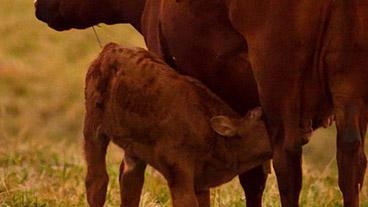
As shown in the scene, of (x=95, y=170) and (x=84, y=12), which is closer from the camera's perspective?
(x=95, y=170)

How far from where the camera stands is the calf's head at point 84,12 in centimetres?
457

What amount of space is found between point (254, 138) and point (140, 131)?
1.17 feet

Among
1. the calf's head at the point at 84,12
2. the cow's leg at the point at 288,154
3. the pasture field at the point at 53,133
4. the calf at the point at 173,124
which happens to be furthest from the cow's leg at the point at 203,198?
the pasture field at the point at 53,133

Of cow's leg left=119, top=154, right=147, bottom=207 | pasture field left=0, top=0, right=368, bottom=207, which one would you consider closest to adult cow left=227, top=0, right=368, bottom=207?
cow's leg left=119, top=154, right=147, bottom=207

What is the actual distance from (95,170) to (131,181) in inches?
5.5

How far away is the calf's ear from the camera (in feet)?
12.1

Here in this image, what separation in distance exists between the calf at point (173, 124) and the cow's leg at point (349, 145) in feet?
1.36

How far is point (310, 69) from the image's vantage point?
3.27 meters

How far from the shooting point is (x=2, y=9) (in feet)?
41.9

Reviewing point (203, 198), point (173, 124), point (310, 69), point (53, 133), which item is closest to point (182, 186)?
point (173, 124)

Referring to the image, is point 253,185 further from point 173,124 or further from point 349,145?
point 349,145

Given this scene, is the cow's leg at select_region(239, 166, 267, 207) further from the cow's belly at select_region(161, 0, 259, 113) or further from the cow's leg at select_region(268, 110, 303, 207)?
the cow's leg at select_region(268, 110, 303, 207)

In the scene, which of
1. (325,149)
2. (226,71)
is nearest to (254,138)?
(226,71)

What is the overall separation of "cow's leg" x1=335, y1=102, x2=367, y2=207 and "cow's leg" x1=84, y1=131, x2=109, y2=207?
997 mm
